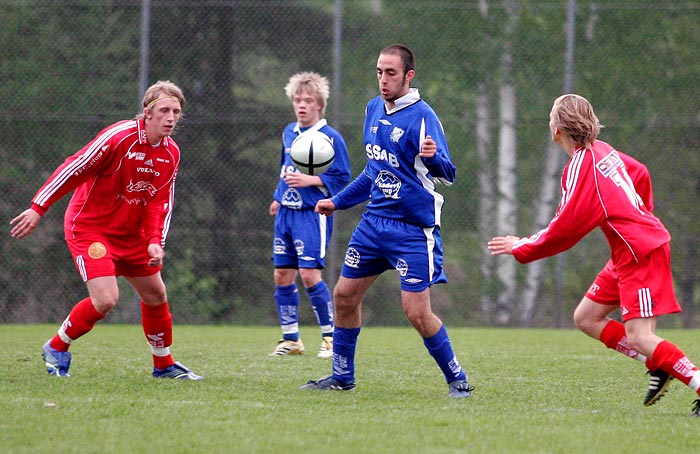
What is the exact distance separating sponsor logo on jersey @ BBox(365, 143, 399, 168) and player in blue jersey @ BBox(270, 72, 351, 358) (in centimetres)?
222

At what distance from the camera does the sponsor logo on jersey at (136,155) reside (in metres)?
5.96

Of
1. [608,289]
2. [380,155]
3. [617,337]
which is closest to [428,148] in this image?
[380,155]

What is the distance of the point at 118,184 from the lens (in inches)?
239

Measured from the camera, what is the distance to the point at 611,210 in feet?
16.6

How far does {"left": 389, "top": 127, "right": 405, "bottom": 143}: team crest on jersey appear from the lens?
551 cm

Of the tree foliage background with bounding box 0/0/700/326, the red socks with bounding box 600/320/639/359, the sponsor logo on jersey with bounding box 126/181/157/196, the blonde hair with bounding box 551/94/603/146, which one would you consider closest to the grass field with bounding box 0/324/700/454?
the red socks with bounding box 600/320/639/359

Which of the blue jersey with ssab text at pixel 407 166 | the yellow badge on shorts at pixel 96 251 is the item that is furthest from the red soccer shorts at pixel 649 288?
the yellow badge on shorts at pixel 96 251

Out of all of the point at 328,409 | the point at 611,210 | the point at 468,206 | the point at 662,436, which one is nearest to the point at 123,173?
the point at 328,409

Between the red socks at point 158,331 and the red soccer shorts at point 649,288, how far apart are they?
282cm

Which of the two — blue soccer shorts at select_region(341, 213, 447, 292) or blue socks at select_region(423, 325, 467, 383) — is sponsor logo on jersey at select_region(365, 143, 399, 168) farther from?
blue socks at select_region(423, 325, 467, 383)

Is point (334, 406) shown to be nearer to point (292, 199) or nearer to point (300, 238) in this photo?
point (300, 238)

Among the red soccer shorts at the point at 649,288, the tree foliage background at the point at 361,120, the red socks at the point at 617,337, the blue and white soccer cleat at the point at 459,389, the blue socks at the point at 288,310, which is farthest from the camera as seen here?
the tree foliage background at the point at 361,120

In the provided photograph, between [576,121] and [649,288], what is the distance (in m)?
0.93

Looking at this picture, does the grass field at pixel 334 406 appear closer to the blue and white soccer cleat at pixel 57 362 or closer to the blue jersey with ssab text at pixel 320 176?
the blue and white soccer cleat at pixel 57 362
